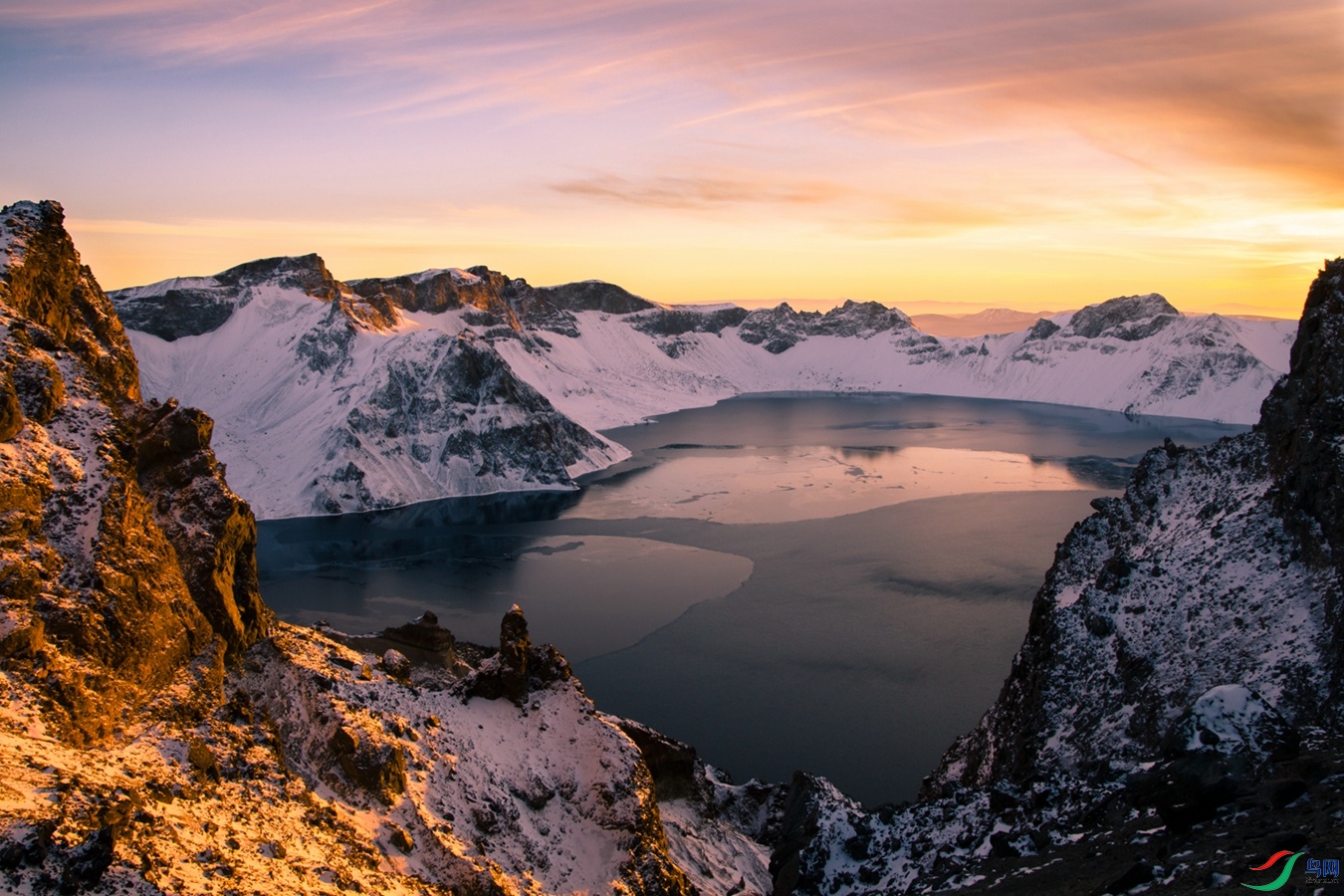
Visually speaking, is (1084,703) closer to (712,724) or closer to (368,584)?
(712,724)

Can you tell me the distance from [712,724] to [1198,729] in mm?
28874

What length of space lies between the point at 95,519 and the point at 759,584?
5351 centimetres

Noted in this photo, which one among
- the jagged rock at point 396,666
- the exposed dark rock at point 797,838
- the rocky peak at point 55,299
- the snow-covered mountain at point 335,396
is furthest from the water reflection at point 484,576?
the rocky peak at point 55,299

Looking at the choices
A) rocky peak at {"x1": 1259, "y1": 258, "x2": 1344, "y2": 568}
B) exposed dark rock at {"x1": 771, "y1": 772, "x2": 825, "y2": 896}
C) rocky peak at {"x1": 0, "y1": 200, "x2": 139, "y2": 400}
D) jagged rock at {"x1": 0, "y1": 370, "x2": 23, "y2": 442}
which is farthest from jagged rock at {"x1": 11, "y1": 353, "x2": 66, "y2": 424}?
rocky peak at {"x1": 1259, "y1": 258, "x2": 1344, "y2": 568}

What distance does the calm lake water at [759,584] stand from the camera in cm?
4647

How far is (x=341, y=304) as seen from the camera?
5487 inches

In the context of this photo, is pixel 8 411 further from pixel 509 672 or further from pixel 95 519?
pixel 509 672

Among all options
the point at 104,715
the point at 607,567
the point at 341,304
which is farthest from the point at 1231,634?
the point at 341,304

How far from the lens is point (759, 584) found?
69.0 metres

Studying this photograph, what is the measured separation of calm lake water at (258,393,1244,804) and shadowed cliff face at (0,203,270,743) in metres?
26.6

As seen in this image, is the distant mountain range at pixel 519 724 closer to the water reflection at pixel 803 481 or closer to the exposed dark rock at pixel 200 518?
the exposed dark rock at pixel 200 518

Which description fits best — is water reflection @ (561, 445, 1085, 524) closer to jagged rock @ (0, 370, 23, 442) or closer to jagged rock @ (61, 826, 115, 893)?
jagged rock @ (0, 370, 23, 442)

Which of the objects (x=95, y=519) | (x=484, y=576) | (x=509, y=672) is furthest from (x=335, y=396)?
(x=95, y=519)

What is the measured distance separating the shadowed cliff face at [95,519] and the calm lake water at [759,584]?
2657cm
